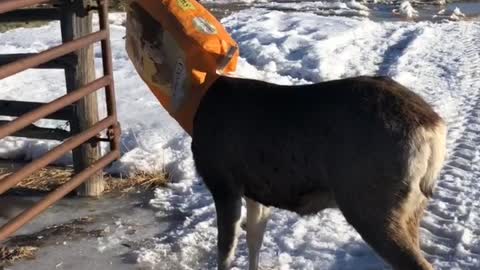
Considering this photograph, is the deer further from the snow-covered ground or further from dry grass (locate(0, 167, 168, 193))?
dry grass (locate(0, 167, 168, 193))

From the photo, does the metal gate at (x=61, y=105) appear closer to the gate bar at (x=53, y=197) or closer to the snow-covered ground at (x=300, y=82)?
the gate bar at (x=53, y=197)

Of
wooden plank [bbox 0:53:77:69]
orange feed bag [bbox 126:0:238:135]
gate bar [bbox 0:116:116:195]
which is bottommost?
gate bar [bbox 0:116:116:195]

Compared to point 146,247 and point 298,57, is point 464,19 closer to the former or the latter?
point 298,57

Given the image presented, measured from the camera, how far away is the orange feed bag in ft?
18.2

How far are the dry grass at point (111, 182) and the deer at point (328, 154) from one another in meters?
2.03

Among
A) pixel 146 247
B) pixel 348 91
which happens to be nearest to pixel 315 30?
pixel 146 247

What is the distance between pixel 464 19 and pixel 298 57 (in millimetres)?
6875

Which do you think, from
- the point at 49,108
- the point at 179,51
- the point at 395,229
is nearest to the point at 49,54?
the point at 49,108

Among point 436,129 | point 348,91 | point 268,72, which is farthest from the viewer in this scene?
point 268,72

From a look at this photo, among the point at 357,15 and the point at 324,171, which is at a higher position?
the point at 324,171

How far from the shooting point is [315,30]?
15.3 metres

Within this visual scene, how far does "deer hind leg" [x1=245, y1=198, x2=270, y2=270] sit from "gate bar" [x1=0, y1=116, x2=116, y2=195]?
1.54 meters

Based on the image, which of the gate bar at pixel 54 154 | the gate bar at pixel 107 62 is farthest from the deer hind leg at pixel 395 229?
the gate bar at pixel 107 62

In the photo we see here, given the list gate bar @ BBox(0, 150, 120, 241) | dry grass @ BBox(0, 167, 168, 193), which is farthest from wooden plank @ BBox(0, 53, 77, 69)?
dry grass @ BBox(0, 167, 168, 193)
